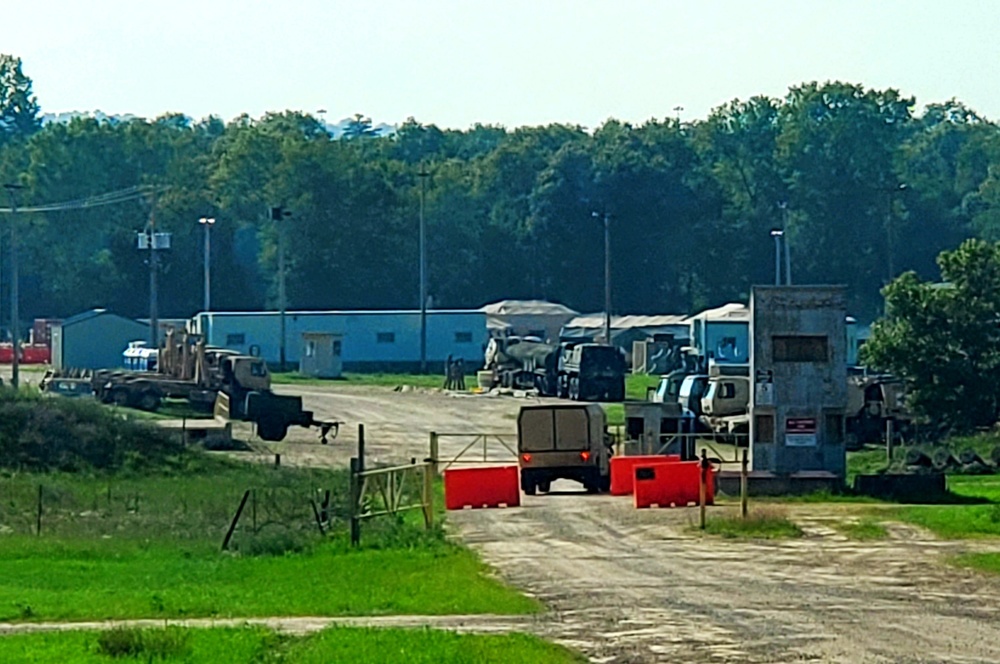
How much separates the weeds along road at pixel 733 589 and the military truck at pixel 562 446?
12.5 ft

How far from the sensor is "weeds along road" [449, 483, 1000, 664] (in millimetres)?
21734

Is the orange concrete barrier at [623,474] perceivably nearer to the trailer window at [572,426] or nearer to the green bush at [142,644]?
the trailer window at [572,426]

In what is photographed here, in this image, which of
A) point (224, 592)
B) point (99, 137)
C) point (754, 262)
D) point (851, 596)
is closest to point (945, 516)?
point (851, 596)

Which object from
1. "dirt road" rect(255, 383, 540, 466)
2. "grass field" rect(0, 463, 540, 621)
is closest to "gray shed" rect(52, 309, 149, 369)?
"dirt road" rect(255, 383, 540, 466)

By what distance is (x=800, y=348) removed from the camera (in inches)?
1757

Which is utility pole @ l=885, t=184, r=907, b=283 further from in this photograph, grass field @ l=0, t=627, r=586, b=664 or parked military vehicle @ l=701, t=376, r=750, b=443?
grass field @ l=0, t=627, r=586, b=664

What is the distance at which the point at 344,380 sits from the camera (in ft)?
334

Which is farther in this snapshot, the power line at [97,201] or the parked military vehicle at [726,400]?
the power line at [97,201]

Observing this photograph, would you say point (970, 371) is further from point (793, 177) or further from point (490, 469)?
point (793, 177)

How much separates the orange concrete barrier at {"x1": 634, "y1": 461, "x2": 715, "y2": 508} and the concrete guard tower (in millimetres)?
3293

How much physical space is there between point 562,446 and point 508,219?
10118cm

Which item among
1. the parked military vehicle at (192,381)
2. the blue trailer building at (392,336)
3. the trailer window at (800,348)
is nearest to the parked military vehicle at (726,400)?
the parked military vehicle at (192,381)

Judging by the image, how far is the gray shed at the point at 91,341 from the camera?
100438mm

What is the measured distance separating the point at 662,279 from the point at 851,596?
4536 inches
